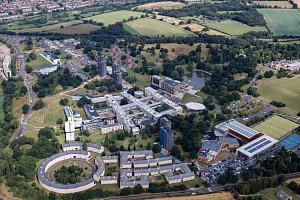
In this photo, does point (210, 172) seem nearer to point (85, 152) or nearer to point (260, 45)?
point (85, 152)

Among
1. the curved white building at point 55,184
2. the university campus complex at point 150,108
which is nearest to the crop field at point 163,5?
the university campus complex at point 150,108

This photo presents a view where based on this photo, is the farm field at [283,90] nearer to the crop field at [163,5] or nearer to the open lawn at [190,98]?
the open lawn at [190,98]

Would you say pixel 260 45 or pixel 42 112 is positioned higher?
pixel 260 45

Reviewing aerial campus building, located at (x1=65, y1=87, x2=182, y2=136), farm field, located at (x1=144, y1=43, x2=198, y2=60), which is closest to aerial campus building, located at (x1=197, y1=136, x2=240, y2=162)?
aerial campus building, located at (x1=65, y1=87, x2=182, y2=136)

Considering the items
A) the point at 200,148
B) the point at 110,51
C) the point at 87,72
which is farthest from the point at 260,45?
the point at 200,148

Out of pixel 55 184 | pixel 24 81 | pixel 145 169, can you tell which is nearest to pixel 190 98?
pixel 145 169

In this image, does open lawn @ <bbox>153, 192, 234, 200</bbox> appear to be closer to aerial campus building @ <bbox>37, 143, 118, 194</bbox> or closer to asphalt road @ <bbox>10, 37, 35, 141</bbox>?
aerial campus building @ <bbox>37, 143, 118, 194</bbox>
